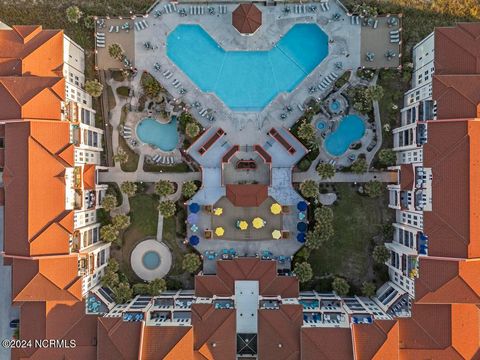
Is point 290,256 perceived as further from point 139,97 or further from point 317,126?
point 139,97

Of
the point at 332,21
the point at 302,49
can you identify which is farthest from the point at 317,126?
the point at 332,21

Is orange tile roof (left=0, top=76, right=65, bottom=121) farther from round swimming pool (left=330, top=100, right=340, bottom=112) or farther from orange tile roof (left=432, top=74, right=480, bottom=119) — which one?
orange tile roof (left=432, top=74, right=480, bottom=119)

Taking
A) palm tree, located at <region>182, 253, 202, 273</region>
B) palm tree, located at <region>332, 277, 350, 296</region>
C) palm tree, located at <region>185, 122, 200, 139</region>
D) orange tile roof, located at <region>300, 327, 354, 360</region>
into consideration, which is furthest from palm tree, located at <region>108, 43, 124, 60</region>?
orange tile roof, located at <region>300, 327, 354, 360</region>

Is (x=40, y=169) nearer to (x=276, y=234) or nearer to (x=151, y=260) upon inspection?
(x=151, y=260)

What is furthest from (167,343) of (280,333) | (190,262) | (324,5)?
(324,5)

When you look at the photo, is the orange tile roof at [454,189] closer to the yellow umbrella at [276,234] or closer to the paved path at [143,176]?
the yellow umbrella at [276,234]
